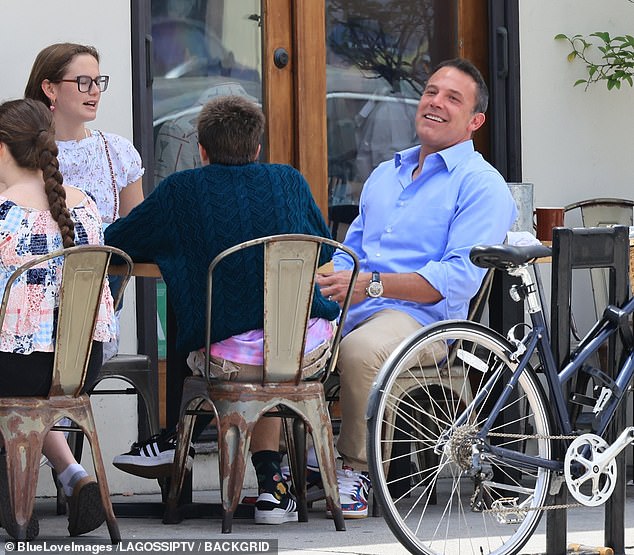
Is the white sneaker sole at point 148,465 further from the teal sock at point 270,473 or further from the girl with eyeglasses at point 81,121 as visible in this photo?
the girl with eyeglasses at point 81,121

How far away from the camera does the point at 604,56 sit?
20.7 ft

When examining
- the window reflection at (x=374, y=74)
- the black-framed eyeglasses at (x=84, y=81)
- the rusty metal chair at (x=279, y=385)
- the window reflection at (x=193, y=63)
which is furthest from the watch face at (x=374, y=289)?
the window reflection at (x=374, y=74)

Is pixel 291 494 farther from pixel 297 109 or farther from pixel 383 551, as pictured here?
pixel 297 109

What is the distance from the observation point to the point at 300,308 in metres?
4.05

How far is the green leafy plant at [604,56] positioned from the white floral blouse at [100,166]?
231 cm

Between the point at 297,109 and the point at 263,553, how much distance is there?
254 centimetres

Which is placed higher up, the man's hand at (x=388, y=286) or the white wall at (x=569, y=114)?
the white wall at (x=569, y=114)

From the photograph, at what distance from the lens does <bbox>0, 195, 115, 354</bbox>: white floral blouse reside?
12.5 ft

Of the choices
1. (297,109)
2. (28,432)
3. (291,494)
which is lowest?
(291,494)

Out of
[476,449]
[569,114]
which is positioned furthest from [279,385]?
[569,114]

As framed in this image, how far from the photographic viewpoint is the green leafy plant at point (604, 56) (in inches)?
247

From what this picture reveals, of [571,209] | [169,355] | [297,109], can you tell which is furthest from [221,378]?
[571,209]

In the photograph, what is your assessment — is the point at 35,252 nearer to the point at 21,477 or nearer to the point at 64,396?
the point at 64,396

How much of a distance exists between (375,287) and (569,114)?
2279mm
